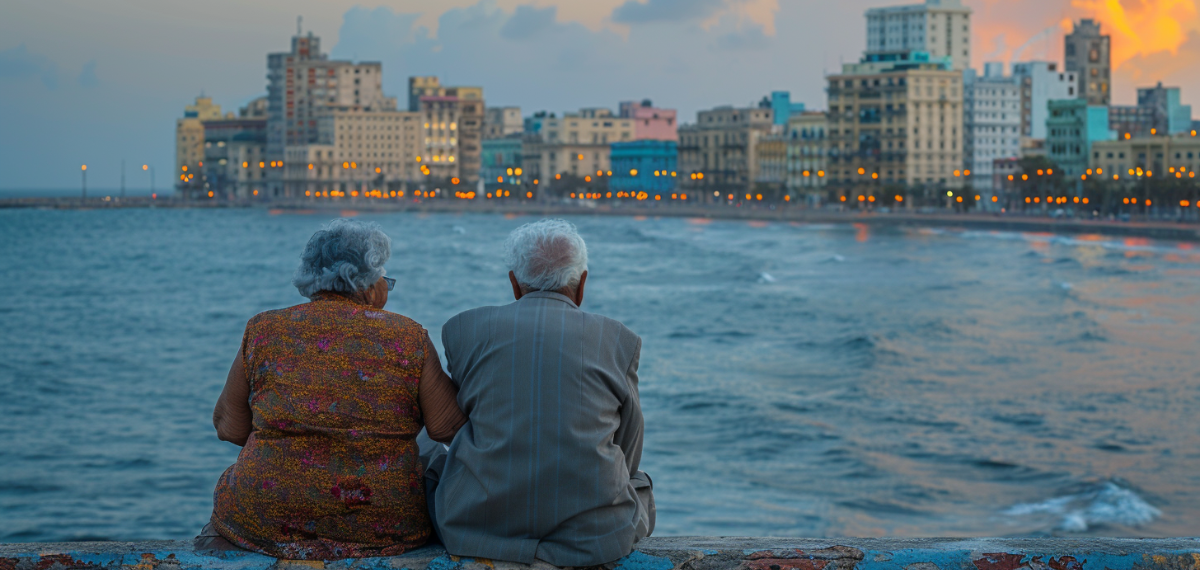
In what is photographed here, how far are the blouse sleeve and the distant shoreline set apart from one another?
246ft

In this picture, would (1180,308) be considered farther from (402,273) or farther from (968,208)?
(968,208)

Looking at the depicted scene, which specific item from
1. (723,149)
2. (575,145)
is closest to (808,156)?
(723,149)

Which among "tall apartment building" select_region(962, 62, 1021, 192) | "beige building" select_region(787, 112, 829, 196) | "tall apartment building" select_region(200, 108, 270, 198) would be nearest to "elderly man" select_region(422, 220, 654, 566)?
"beige building" select_region(787, 112, 829, 196)

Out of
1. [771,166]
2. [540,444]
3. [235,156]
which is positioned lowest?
[540,444]

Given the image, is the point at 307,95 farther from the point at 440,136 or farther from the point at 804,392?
the point at 804,392

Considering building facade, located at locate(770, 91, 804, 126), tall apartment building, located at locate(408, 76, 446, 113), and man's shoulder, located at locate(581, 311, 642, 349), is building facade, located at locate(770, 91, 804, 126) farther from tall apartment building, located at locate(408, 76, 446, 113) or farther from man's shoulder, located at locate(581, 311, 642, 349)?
man's shoulder, located at locate(581, 311, 642, 349)

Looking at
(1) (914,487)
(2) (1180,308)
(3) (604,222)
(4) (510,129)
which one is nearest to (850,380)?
(1) (914,487)

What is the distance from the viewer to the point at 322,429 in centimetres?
325

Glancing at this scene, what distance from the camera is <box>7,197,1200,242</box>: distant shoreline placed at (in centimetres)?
7775

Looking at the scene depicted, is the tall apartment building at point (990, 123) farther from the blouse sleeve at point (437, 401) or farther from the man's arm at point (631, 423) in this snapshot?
the blouse sleeve at point (437, 401)

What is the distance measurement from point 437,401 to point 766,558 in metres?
0.91

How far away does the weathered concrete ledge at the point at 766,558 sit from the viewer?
10.3 ft

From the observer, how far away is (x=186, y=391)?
25.3m

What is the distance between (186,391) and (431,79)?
172704 mm
